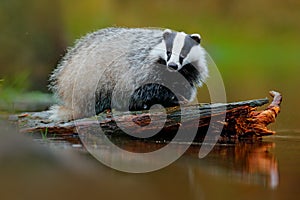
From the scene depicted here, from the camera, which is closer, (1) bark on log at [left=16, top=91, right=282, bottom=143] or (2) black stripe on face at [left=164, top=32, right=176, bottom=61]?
(1) bark on log at [left=16, top=91, right=282, bottom=143]

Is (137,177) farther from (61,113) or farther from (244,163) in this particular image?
(61,113)

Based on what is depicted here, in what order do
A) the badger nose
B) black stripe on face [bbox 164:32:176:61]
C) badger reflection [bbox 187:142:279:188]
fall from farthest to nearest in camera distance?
Result: 1. black stripe on face [bbox 164:32:176:61]
2. the badger nose
3. badger reflection [bbox 187:142:279:188]

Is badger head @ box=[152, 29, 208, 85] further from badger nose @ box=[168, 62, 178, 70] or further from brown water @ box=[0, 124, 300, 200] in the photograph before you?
brown water @ box=[0, 124, 300, 200]

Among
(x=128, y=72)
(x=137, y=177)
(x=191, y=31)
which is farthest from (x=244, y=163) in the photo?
(x=191, y=31)

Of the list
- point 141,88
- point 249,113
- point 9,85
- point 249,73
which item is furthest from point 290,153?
point 249,73

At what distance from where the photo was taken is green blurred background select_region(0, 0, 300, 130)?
586 centimetres

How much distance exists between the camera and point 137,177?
2.31m

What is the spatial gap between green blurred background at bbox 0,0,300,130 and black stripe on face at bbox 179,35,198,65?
1.21 meters

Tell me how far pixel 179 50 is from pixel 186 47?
0.29 feet

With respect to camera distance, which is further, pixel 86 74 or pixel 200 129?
pixel 86 74

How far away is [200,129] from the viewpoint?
3.26 metres

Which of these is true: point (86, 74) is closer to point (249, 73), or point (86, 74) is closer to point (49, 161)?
point (49, 161)

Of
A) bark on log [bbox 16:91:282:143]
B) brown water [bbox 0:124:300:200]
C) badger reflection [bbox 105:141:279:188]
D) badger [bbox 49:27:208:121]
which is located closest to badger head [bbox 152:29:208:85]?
badger [bbox 49:27:208:121]

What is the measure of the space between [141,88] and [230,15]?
3630mm
